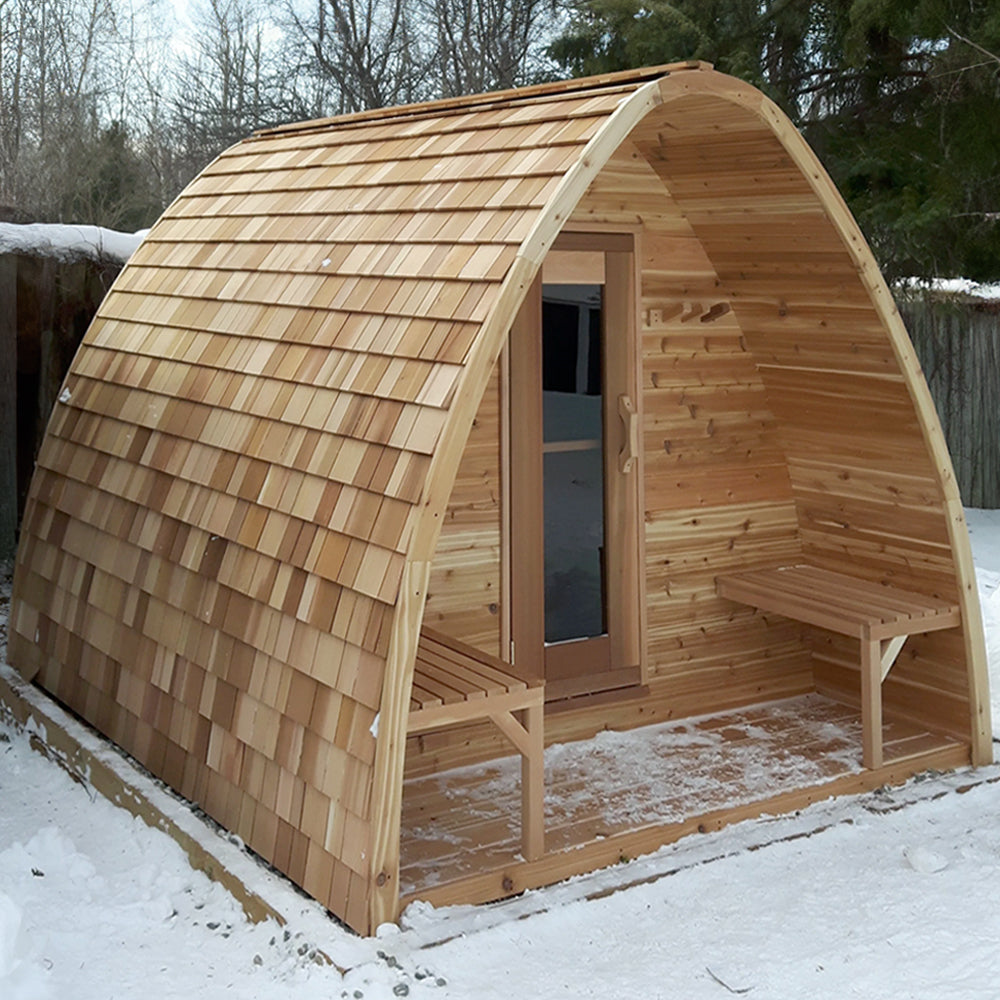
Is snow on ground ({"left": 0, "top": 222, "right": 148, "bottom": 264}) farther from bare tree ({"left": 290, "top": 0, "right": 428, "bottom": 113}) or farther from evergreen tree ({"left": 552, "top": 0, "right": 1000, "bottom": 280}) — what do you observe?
bare tree ({"left": 290, "top": 0, "right": 428, "bottom": 113})

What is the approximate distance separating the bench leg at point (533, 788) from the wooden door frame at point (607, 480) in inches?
39.1

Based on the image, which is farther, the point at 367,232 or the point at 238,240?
the point at 238,240

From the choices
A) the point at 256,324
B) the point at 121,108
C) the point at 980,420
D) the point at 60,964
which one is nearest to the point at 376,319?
the point at 256,324

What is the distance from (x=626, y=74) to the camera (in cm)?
400

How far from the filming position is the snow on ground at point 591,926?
11.5 ft

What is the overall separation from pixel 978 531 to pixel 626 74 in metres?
6.70

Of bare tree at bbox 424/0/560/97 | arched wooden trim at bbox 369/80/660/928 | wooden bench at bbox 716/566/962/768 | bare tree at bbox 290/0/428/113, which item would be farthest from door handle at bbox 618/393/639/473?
bare tree at bbox 290/0/428/113

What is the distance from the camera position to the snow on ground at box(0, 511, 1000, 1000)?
11.5 ft

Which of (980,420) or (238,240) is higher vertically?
(238,240)

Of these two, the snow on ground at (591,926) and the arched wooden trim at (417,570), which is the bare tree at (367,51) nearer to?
the snow on ground at (591,926)

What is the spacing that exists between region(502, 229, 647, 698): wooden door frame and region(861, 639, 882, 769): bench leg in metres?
0.96

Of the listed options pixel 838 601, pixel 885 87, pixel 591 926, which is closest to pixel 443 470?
pixel 591 926

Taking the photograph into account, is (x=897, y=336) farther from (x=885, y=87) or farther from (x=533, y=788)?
(x=885, y=87)

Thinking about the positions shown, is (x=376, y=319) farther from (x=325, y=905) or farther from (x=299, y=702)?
(x=325, y=905)
